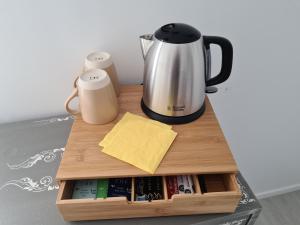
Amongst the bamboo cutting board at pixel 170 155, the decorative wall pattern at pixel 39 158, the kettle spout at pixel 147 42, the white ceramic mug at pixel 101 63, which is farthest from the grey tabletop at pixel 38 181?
the kettle spout at pixel 147 42

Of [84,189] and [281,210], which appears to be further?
[281,210]

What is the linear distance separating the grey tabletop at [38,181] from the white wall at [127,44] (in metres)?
0.09

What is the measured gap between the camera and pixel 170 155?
56cm

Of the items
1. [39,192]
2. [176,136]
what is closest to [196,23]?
[176,136]

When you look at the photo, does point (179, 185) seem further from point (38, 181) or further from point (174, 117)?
point (38, 181)

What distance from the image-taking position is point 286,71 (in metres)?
0.88

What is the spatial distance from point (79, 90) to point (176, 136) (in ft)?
0.88

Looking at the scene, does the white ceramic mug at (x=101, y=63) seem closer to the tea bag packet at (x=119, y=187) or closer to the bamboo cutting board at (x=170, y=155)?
the bamboo cutting board at (x=170, y=155)

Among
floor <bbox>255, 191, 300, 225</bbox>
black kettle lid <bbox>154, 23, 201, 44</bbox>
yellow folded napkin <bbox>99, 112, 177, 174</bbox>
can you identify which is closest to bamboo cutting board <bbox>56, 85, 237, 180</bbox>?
yellow folded napkin <bbox>99, 112, 177, 174</bbox>

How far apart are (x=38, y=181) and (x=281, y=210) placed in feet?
4.30

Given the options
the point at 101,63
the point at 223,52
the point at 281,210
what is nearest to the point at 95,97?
the point at 101,63

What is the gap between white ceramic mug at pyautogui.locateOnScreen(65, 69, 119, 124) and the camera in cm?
56

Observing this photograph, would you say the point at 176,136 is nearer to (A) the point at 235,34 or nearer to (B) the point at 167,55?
(B) the point at 167,55

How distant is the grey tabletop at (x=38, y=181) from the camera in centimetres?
55
